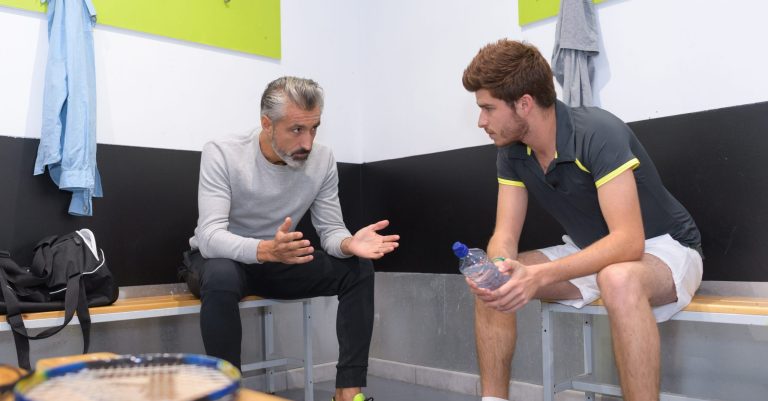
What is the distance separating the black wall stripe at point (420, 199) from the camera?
6.74ft

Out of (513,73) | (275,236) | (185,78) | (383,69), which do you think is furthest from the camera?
(383,69)

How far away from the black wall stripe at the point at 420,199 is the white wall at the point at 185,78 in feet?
0.32

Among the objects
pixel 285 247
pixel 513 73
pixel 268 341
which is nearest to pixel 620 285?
pixel 513 73

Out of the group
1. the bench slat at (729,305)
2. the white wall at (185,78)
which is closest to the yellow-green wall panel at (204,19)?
the white wall at (185,78)

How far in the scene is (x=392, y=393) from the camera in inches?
110

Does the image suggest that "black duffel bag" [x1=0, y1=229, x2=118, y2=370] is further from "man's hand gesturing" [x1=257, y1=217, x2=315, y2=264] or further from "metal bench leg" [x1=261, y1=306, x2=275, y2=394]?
"metal bench leg" [x1=261, y1=306, x2=275, y2=394]

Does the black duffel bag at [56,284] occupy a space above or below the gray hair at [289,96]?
below

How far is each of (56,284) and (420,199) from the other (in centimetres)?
161

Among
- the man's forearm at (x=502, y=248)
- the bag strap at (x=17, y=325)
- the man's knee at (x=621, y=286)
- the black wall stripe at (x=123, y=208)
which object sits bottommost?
the bag strap at (x=17, y=325)

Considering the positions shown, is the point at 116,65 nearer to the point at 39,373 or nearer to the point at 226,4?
the point at 226,4

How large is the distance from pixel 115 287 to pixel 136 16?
3.59 feet

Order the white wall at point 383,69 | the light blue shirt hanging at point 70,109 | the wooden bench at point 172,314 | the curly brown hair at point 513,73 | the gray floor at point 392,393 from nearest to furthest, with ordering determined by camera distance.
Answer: the curly brown hair at point 513,73 → the wooden bench at point 172,314 → the white wall at point 383,69 → the light blue shirt hanging at point 70,109 → the gray floor at point 392,393

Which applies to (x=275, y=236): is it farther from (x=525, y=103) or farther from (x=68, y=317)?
(x=525, y=103)

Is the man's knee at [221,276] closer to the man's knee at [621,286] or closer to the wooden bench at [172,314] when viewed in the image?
the wooden bench at [172,314]
